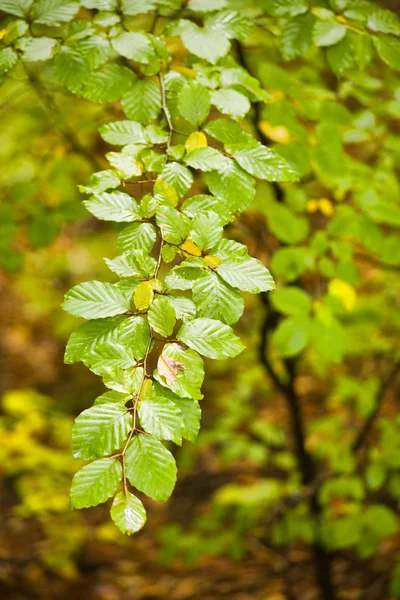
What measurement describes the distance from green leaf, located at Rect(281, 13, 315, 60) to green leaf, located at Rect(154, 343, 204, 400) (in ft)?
2.14

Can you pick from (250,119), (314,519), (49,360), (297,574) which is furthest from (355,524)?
(49,360)

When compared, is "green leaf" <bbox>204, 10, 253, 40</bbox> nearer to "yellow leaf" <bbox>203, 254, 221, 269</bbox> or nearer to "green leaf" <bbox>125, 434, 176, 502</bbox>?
"yellow leaf" <bbox>203, 254, 221, 269</bbox>

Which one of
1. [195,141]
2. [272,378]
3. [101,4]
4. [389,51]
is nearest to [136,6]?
[101,4]

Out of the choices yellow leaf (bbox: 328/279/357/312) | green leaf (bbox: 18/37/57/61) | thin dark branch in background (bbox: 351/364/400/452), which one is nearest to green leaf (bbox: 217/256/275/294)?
green leaf (bbox: 18/37/57/61)

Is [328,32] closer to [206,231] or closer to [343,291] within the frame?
[206,231]

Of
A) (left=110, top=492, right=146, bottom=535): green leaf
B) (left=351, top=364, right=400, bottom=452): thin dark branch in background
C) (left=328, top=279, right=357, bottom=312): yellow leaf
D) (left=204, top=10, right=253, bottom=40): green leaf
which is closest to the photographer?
(left=110, top=492, right=146, bottom=535): green leaf

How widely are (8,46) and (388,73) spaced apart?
1847mm

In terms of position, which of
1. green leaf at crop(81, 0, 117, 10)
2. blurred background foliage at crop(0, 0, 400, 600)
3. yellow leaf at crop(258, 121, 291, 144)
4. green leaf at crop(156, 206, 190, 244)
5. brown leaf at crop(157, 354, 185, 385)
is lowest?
blurred background foliage at crop(0, 0, 400, 600)

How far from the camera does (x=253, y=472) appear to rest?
126 inches

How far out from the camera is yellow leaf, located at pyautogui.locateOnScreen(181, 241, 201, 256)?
0.66 m

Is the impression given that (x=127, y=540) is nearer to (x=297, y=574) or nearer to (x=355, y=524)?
(x=297, y=574)

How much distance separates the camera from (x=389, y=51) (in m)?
0.92

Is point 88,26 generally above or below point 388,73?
above

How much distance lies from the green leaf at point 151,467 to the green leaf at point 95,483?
0.02m
